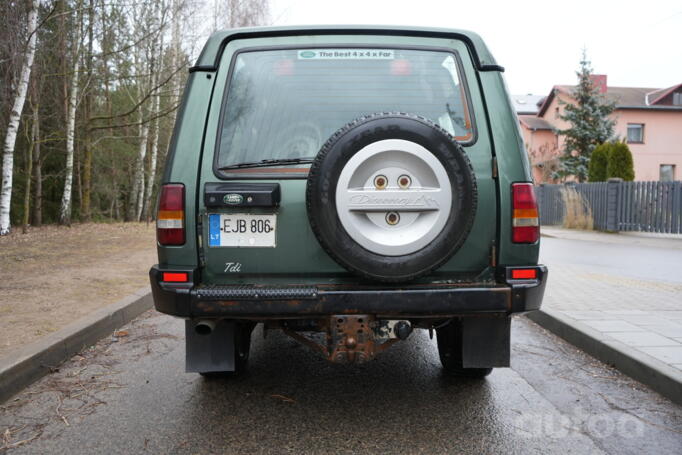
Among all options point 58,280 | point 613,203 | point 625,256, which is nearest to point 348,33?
point 58,280

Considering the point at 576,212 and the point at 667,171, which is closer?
the point at 576,212

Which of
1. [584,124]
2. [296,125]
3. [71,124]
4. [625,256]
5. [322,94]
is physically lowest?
[625,256]

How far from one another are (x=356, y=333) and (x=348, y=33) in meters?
1.62

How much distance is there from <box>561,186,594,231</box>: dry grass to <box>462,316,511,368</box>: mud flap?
1690 cm

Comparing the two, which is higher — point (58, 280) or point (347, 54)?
point (347, 54)

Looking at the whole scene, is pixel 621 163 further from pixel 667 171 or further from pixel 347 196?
pixel 667 171

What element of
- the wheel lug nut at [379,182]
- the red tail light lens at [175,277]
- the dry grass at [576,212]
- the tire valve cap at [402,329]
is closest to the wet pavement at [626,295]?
the tire valve cap at [402,329]

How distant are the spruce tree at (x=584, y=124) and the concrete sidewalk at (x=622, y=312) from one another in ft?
90.2

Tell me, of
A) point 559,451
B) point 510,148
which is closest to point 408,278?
point 510,148

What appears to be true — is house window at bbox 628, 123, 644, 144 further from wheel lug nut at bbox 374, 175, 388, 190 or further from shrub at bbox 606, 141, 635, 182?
wheel lug nut at bbox 374, 175, 388, 190

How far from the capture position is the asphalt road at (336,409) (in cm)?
263

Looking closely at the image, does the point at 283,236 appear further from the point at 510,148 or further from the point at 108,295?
the point at 108,295

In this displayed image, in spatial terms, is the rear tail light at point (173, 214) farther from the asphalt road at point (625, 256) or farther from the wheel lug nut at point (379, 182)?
the asphalt road at point (625, 256)

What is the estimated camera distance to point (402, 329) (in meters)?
2.69
